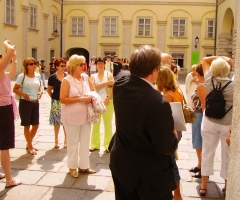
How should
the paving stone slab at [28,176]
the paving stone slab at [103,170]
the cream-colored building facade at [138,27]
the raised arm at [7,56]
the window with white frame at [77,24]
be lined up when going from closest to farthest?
the raised arm at [7,56], the paving stone slab at [28,176], the paving stone slab at [103,170], the cream-colored building facade at [138,27], the window with white frame at [77,24]

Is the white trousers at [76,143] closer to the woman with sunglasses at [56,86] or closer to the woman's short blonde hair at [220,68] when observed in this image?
the woman with sunglasses at [56,86]

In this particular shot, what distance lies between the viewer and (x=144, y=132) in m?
2.56

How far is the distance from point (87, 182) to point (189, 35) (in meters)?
30.0

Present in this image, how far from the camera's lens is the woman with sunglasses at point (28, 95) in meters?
6.13

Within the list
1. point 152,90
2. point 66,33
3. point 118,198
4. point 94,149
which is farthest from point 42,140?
point 66,33

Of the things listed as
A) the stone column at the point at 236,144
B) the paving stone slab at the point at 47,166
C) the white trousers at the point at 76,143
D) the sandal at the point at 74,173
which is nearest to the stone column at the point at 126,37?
the paving stone slab at the point at 47,166

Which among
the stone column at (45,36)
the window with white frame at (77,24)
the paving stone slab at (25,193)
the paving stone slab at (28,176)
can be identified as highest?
the window with white frame at (77,24)

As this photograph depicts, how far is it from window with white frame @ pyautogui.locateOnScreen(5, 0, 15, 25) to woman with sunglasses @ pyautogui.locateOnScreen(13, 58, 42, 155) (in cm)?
1900

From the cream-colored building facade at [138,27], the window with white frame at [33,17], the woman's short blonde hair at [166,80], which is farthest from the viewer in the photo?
the cream-colored building facade at [138,27]

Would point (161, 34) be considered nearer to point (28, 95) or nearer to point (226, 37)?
point (226, 37)

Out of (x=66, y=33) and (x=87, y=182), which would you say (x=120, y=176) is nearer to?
(x=87, y=182)

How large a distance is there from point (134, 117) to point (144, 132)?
140 mm

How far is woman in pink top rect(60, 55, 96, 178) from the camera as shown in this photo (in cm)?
493

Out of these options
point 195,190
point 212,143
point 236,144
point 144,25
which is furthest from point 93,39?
point 236,144
